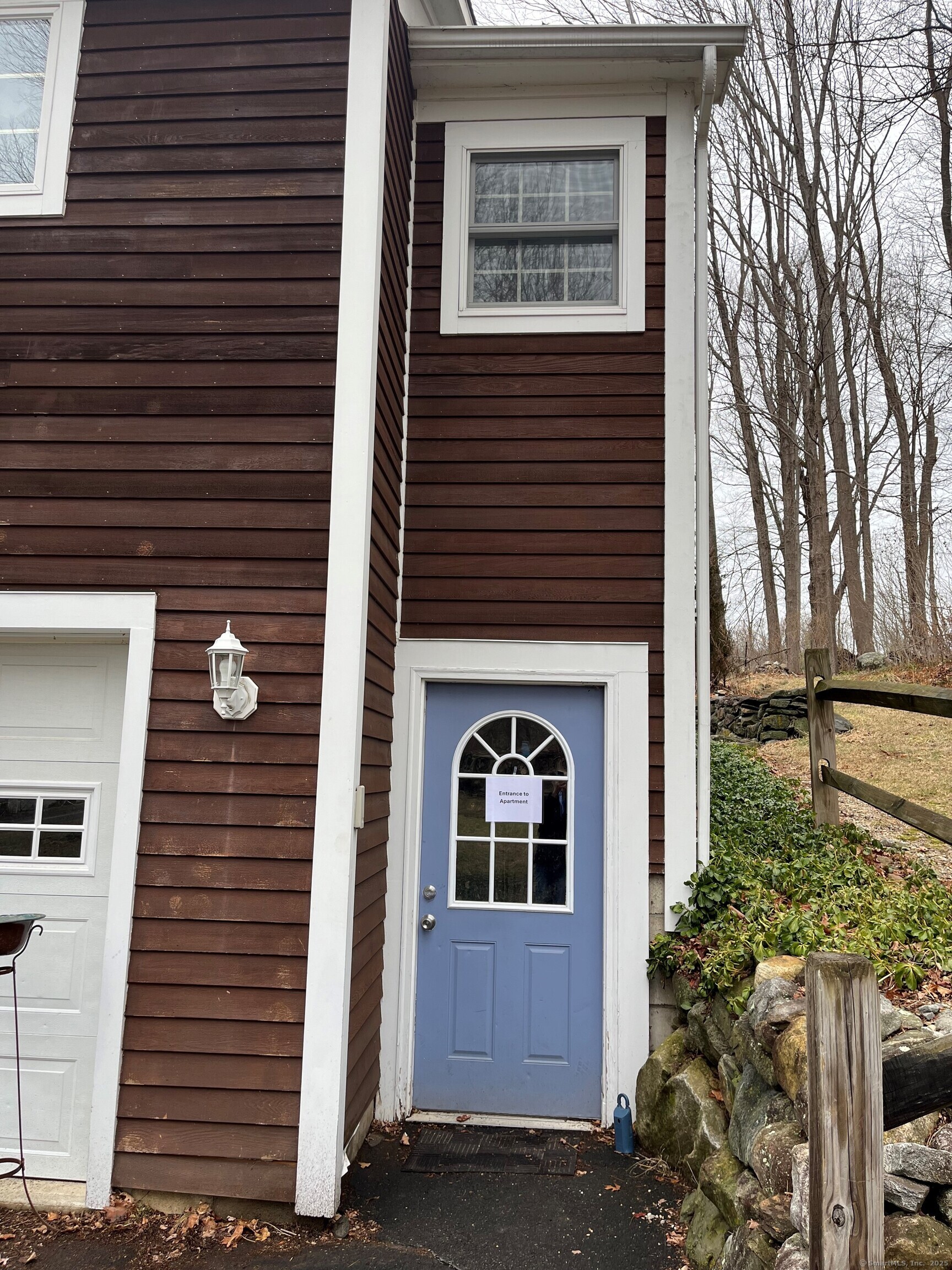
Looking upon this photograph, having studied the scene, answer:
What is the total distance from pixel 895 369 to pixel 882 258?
171 cm

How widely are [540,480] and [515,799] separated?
1603 millimetres

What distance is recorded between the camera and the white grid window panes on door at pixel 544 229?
4516mm

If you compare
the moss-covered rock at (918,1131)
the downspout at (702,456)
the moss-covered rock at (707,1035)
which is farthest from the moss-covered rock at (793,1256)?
the downspout at (702,456)

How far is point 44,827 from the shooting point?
3.51 metres

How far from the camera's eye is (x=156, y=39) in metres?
3.79

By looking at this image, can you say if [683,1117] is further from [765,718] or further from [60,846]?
[765,718]

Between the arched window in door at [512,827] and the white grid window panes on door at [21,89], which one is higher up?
the white grid window panes on door at [21,89]

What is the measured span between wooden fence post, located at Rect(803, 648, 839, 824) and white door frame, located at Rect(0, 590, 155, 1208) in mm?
3426

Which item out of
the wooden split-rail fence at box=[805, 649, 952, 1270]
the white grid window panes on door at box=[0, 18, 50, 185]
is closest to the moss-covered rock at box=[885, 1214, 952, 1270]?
the wooden split-rail fence at box=[805, 649, 952, 1270]

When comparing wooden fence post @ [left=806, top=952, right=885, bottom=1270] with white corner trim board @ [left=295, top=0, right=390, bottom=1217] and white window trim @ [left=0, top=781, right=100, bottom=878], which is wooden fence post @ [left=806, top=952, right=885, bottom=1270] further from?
white window trim @ [left=0, top=781, right=100, bottom=878]

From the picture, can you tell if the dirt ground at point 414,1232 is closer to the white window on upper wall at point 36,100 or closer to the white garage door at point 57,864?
the white garage door at point 57,864

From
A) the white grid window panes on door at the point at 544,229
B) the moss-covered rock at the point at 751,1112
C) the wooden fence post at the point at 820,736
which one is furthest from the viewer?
the wooden fence post at the point at 820,736

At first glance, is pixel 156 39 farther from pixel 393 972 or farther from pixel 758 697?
pixel 758 697

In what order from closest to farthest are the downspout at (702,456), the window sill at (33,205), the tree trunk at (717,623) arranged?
the window sill at (33,205), the downspout at (702,456), the tree trunk at (717,623)
